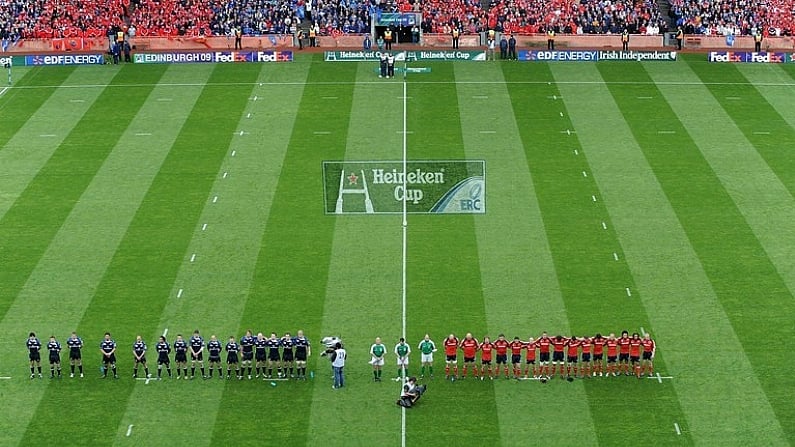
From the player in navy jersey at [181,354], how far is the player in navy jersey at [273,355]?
2418 mm

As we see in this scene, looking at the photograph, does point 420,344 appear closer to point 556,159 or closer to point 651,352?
point 651,352

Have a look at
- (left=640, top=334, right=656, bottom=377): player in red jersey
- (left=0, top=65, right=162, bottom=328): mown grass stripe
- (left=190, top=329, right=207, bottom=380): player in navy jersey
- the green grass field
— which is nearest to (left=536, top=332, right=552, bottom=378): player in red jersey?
the green grass field

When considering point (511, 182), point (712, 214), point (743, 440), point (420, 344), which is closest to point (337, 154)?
point (511, 182)

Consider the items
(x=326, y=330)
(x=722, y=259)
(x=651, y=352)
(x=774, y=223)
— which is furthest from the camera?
(x=774, y=223)

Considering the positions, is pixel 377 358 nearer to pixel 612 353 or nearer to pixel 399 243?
pixel 612 353

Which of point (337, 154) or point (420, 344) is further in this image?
point (337, 154)

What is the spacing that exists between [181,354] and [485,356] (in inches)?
344

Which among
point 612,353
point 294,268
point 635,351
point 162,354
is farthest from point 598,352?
point 162,354

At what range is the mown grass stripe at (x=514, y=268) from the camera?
1594 inches

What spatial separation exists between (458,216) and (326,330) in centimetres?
1101

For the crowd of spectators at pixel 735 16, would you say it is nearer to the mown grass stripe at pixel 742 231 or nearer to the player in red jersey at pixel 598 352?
the mown grass stripe at pixel 742 231

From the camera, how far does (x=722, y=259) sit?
168ft

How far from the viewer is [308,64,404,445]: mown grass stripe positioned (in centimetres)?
4041

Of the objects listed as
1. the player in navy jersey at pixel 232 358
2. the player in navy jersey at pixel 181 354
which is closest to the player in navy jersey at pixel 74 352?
the player in navy jersey at pixel 181 354
